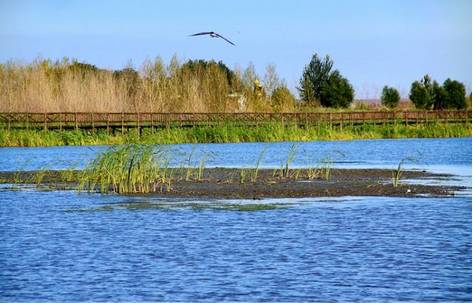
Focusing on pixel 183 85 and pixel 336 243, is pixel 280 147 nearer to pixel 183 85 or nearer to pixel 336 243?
pixel 183 85

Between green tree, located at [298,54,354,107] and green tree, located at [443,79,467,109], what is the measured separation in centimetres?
684

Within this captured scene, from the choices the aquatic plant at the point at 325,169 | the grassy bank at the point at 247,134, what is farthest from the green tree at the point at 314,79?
the aquatic plant at the point at 325,169

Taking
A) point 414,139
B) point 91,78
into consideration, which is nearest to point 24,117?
point 91,78

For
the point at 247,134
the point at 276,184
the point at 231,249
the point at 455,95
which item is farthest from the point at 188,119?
the point at 231,249

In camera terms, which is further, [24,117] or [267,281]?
[24,117]

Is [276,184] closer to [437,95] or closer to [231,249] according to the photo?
[231,249]

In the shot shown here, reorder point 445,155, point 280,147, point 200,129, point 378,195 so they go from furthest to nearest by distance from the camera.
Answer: point 200,129 < point 280,147 < point 445,155 < point 378,195

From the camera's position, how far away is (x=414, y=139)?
182 ft

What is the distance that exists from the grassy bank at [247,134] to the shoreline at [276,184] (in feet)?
46.6

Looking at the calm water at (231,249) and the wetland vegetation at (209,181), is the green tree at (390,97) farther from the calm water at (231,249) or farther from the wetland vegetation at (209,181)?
the calm water at (231,249)

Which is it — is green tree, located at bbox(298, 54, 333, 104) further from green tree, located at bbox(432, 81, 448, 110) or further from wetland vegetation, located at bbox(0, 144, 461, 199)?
Result: wetland vegetation, located at bbox(0, 144, 461, 199)

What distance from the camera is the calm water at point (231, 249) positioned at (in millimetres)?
12789

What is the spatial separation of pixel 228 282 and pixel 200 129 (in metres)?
37.6

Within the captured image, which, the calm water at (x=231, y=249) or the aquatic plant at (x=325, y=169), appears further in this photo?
the aquatic plant at (x=325, y=169)
